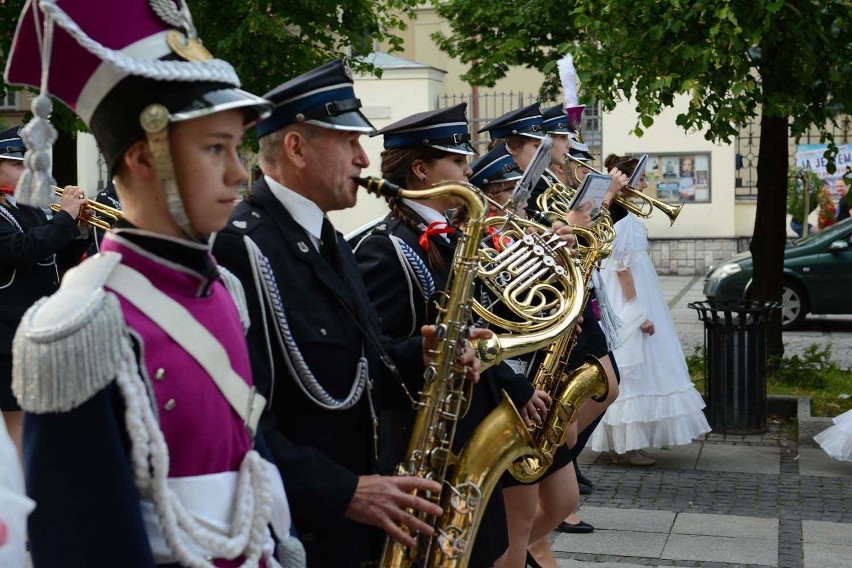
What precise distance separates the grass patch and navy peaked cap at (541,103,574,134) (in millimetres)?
4029

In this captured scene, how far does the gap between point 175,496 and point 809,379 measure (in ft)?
29.4

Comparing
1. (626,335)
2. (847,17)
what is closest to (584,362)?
(626,335)

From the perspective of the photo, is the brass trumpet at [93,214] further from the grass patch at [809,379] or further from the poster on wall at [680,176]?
the poster on wall at [680,176]

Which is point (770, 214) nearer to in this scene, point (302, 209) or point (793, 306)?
point (793, 306)

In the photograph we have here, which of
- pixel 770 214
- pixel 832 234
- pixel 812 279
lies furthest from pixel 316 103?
pixel 832 234

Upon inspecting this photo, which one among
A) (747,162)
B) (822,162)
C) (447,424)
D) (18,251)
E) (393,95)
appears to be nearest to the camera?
(447,424)

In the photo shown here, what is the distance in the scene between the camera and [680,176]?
71.8ft

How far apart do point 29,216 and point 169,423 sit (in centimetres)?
546

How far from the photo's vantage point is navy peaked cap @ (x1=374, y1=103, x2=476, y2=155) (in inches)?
167

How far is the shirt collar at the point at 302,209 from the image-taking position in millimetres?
3170

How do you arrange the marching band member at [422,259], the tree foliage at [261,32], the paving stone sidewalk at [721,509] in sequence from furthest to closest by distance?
the tree foliage at [261,32] → the paving stone sidewalk at [721,509] → the marching band member at [422,259]

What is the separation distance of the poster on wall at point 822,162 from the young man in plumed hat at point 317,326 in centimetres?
1596

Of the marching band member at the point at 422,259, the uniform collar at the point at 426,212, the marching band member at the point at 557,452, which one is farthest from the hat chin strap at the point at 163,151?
the marching band member at the point at 557,452

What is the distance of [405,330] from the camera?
390 cm
